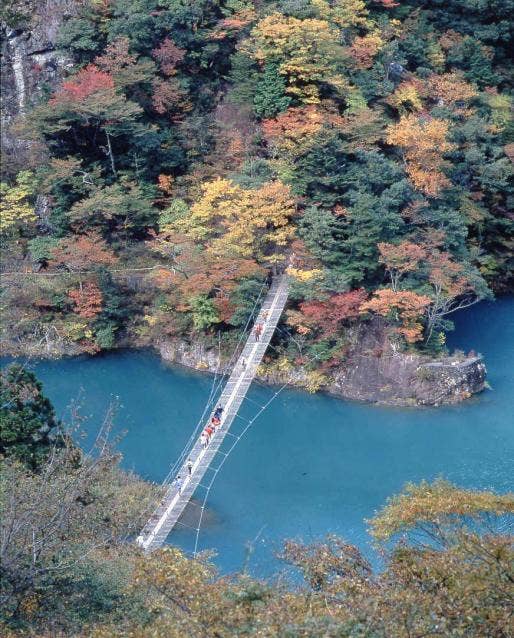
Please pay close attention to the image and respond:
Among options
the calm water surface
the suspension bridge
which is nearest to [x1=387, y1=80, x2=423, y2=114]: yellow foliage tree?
the suspension bridge

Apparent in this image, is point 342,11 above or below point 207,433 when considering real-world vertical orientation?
above

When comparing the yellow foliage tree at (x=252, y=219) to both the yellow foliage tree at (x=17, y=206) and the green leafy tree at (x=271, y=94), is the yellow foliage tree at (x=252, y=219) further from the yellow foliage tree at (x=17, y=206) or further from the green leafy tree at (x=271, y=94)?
the yellow foliage tree at (x=17, y=206)

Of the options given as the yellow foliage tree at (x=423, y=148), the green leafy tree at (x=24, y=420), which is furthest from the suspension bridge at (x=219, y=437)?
the yellow foliage tree at (x=423, y=148)

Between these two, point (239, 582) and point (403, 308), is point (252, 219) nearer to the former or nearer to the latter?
point (403, 308)

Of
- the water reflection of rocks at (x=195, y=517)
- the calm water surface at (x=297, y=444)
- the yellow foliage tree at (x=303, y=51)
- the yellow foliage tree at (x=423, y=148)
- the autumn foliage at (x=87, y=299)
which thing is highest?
the yellow foliage tree at (x=303, y=51)

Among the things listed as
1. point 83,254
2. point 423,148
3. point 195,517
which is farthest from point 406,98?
point 195,517

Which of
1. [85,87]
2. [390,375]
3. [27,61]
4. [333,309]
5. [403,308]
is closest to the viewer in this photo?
[390,375]
